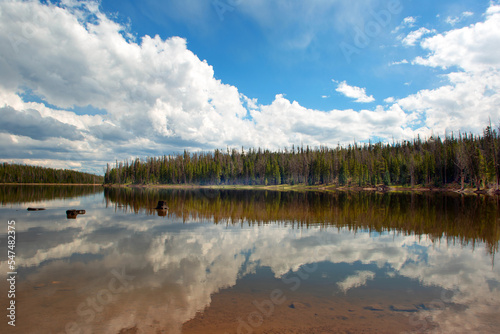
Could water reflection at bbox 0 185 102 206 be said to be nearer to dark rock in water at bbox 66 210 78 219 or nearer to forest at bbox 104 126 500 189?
dark rock in water at bbox 66 210 78 219

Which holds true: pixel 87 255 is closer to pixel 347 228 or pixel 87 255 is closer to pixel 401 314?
pixel 401 314

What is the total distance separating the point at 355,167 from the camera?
120 meters

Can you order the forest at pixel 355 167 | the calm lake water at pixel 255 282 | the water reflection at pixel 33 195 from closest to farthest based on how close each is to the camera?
the calm lake water at pixel 255 282 → the water reflection at pixel 33 195 → the forest at pixel 355 167

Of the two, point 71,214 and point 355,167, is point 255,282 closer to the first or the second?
point 71,214

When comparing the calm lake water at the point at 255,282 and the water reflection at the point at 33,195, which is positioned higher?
the calm lake water at the point at 255,282

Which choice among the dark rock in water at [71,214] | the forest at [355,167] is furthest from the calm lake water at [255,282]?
the forest at [355,167]

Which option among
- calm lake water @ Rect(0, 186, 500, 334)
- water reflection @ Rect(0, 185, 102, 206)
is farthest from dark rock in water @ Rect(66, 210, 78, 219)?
water reflection @ Rect(0, 185, 102, 206)

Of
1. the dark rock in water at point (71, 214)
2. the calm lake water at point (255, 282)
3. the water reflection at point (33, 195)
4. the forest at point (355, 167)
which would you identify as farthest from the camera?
the forest at point (355, 167)

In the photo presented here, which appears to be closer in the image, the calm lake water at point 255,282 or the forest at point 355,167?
the calm lake water at point 255,282

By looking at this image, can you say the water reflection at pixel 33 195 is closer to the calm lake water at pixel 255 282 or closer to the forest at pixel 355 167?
the calm lake water at pixel 255 282

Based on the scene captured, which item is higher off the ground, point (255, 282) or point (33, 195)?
point (255, 282)

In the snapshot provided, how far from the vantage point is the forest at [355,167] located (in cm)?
8794

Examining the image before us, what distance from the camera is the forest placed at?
87.9 m

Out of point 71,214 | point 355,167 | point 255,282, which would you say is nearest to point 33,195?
point 71,214
